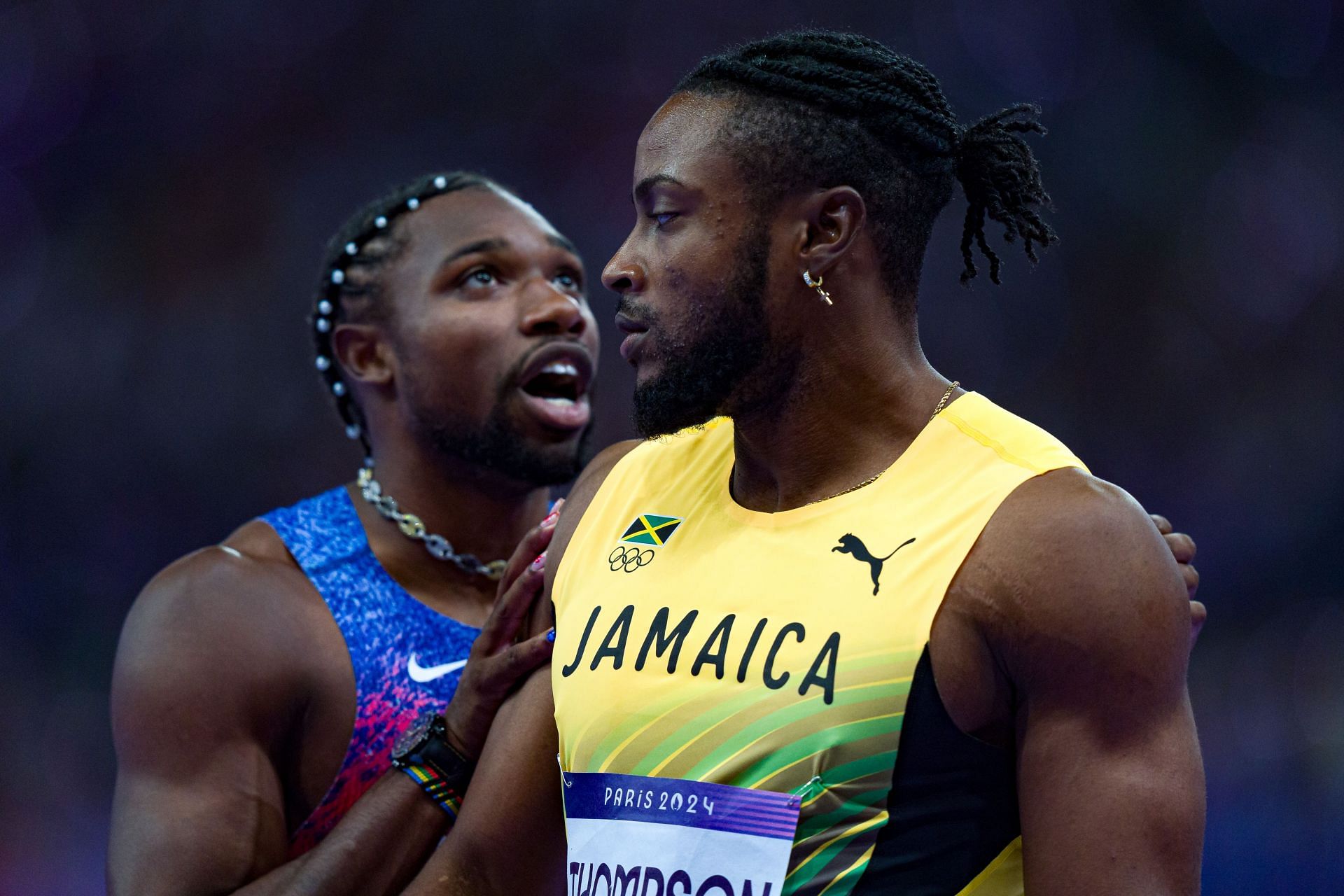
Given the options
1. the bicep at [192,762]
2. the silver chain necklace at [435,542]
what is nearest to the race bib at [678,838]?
the bicep at [192,762]

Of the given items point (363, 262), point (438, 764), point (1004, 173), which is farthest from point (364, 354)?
point (1004, 173)

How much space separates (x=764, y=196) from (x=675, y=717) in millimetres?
783

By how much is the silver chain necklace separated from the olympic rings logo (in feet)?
3.82

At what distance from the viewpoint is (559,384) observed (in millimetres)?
3436

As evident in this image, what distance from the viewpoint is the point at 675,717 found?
73.7 inches

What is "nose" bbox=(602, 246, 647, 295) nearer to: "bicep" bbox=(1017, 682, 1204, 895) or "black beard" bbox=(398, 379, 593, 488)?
"bicep" bbox=(1017, 682, 1204, 895)

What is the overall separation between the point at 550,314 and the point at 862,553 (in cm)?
165

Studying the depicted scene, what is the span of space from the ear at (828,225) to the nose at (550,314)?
1381mm

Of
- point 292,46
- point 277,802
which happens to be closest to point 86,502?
point 292,46

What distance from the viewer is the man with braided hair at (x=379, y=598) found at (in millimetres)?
2578

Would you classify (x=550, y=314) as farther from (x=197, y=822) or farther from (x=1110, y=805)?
(x=1110, y=805)

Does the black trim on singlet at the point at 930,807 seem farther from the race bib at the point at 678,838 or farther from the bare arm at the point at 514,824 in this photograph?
the bare arm at the point at 514,824

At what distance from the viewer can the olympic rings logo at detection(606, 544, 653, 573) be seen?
209 cm

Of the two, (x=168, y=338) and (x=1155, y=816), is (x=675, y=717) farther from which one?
(x=168, y=338)
